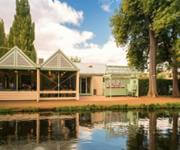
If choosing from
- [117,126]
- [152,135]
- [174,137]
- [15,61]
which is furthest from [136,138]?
[15,61]

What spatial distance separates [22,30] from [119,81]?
63.8ft

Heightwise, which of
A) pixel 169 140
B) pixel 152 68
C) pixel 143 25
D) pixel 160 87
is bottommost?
pixel 169 140

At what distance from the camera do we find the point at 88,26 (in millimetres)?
46500

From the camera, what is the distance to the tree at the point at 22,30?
49.3 m

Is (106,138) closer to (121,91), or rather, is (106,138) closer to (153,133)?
(153,133)

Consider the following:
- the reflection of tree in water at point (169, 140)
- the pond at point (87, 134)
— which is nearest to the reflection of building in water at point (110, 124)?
the pond at point (87, 134)

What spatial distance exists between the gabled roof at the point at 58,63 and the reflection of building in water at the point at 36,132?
39.2 ft

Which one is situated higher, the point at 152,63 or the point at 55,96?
the point at 152,63

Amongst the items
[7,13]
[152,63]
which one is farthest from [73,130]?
[7,13]

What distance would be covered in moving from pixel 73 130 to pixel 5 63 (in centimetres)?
1544

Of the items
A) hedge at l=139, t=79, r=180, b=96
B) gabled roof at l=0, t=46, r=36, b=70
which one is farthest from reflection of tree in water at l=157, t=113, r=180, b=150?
A: hedge at l=139, t=79, r=180, b=96

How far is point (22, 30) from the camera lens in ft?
163

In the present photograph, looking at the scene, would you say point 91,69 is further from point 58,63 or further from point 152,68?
point 58,63

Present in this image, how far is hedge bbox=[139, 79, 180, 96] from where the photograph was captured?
3941cm
